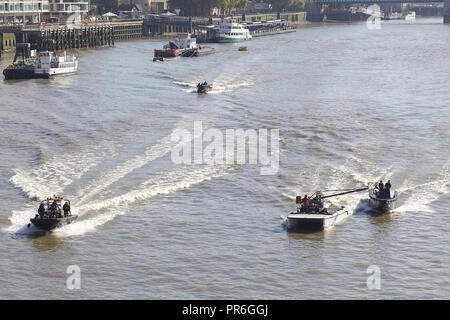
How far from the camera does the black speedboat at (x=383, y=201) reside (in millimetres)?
49041

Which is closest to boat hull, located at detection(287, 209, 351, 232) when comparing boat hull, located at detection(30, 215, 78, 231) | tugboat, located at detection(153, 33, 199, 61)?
boat hull, located at detection(30, 215, 78, 231)

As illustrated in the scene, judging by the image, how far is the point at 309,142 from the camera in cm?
6875

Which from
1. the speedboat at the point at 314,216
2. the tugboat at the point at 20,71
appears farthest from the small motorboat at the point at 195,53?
the speedboat at the point at 314,216

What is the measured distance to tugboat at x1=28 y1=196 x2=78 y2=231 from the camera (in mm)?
44844

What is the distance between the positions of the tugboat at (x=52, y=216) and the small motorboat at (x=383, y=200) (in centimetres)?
1807

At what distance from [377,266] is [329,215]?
18.7 feet

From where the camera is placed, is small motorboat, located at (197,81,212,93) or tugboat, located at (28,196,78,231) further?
small motorboat, located at (197,81,212,93)

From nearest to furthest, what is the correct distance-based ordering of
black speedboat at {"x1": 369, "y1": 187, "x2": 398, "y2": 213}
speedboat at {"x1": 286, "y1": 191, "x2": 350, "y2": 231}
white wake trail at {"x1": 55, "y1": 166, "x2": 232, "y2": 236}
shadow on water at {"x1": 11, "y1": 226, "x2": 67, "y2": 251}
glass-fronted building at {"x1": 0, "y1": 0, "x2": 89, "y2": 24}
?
shadow on water at {"x1": 11, "y1": 226, "x2": 67, "y2": 251} → speedboat at {"x1": 286, "y1": 191, "x2": 350, "y2": 231} → white wake trail at {"x1": 55, "y1": 166, "x2": 232, "y2": 236} → black speedboat at {"x1": 369, "y1": 187, "x2": 398, "y2": 213} → glass-fronted building at {"x1": 0, "y1": 0, "x2": 89, "y2": 24}

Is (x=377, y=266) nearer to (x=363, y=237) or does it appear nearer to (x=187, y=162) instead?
(x=363, y=237)

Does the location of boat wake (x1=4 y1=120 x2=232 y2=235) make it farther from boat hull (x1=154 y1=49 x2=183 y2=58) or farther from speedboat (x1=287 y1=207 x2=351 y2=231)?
boat hull (x1=154 y1=49 x2=183 y2=58)

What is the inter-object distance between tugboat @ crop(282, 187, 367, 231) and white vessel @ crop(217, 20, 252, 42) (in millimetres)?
136367

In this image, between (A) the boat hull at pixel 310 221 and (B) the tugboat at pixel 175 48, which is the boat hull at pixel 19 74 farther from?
(A) the boat hull at pixel 310 221

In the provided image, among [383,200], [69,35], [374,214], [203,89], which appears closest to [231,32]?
[69,35]

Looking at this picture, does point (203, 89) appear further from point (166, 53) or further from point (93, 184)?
point (166, 53)
